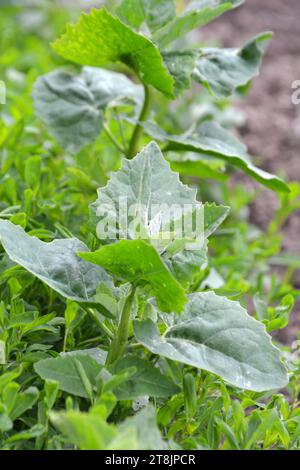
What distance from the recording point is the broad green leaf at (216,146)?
1688 millimetres

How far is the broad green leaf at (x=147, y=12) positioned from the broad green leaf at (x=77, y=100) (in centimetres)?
22

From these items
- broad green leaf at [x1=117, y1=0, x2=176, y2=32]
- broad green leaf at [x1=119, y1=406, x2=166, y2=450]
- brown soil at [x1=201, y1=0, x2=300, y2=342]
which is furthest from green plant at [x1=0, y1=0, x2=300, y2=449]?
brown soil at [x1=201, y1=0, x2=300, y2=342]

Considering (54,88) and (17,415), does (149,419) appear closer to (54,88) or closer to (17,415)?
(17,415)

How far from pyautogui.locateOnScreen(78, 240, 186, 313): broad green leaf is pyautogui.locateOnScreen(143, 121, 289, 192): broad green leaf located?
58 centimetres

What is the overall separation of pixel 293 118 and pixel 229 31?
881 mm

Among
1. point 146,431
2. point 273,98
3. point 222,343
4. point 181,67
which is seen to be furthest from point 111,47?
point 273,98

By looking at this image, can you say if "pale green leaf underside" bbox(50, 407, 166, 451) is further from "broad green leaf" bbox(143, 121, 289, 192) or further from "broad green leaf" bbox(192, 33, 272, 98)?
"broad green leaf" bbox(192, 33, 272, 98)

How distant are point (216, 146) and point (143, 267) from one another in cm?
68

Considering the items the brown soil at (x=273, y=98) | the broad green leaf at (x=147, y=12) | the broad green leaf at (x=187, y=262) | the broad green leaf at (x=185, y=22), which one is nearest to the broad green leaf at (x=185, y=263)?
the broad green leaf at (x=187, y=262)

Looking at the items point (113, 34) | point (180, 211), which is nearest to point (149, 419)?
point (180, 211)

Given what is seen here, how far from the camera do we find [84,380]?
1.12 meters

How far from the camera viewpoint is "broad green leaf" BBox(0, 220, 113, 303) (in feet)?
3.92

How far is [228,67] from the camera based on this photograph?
1.79m

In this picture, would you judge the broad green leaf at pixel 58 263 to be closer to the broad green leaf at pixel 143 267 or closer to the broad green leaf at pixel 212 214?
the broad green leaf at pixel 143 267
